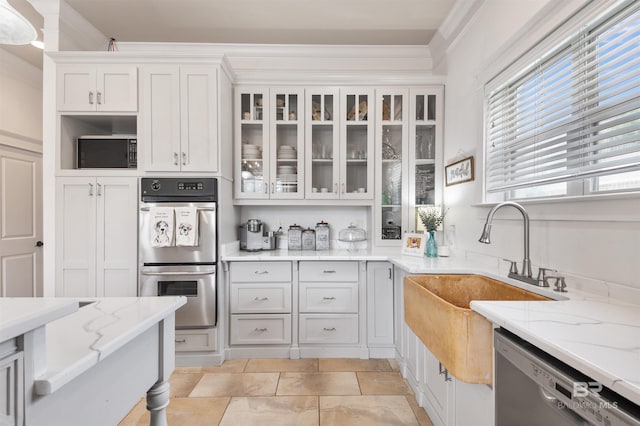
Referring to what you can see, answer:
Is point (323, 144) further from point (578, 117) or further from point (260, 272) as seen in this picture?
point (578, 117)

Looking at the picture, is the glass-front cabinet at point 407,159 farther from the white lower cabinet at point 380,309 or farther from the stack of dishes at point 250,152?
the stack of dishes at point 250,152

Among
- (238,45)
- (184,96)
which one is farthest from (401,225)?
(238,45)

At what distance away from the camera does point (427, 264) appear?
216 cm

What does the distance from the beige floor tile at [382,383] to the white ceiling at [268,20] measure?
291 centimetres

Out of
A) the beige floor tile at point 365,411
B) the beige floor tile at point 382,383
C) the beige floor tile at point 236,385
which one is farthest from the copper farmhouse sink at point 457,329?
the beige floor tile at point 236,385

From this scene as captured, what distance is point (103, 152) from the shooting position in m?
2.63

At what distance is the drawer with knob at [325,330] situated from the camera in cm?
271

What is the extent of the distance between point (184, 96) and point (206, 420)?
2.34m

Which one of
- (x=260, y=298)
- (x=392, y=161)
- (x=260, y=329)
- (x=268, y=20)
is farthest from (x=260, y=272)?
(x=268, y=20)

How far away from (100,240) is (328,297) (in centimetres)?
193

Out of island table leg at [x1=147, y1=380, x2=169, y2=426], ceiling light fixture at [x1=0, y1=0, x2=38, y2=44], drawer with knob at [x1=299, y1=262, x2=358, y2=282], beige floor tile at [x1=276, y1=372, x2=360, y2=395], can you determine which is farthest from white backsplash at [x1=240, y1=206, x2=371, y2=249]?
island table leg at [x1=147, y1=380, x2=169, y2=426]

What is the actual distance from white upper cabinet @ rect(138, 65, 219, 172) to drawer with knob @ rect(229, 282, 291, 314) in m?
1.04

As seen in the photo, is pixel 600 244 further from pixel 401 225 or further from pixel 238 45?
pixel 238 45

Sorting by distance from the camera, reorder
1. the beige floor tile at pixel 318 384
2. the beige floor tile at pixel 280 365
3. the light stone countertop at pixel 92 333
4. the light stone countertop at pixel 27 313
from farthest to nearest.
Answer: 1. the beige floor tile at pixel 280 365
2. the beige floor tile at pixel 318 384
3. the light stone countertop at pixel 92 333
4. the light stone countertop at pixel 27 313
